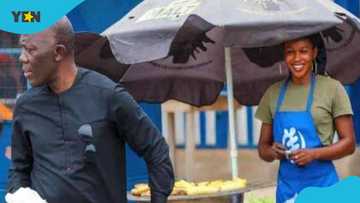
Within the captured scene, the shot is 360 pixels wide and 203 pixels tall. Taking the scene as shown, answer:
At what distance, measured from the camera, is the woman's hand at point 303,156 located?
4.10 metres

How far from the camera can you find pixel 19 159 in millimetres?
3484

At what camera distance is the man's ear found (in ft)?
11.0

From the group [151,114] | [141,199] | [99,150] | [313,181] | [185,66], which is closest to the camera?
[99,150]

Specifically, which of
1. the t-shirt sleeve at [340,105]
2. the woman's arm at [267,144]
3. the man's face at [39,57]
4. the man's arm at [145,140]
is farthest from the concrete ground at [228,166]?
the man's face at [39,57]

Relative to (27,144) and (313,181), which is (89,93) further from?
(313,181)

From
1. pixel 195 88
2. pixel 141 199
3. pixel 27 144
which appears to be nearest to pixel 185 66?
pixel 195 88

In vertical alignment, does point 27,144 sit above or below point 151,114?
above

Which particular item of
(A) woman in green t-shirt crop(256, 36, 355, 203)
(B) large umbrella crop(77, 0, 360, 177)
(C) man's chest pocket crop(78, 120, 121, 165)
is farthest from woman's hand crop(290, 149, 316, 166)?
(C) man's chest pocket crop(78, 120, 121, 165)

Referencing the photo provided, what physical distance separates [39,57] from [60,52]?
0.10m

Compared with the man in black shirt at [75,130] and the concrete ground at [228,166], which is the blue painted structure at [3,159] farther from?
the man in black shirt at [75,130]

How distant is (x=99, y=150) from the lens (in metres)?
3.29

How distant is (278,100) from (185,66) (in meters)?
1.46

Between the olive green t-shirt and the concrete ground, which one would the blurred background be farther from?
the olive green t-shirt

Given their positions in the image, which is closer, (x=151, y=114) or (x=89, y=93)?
(x=89, y=93)
